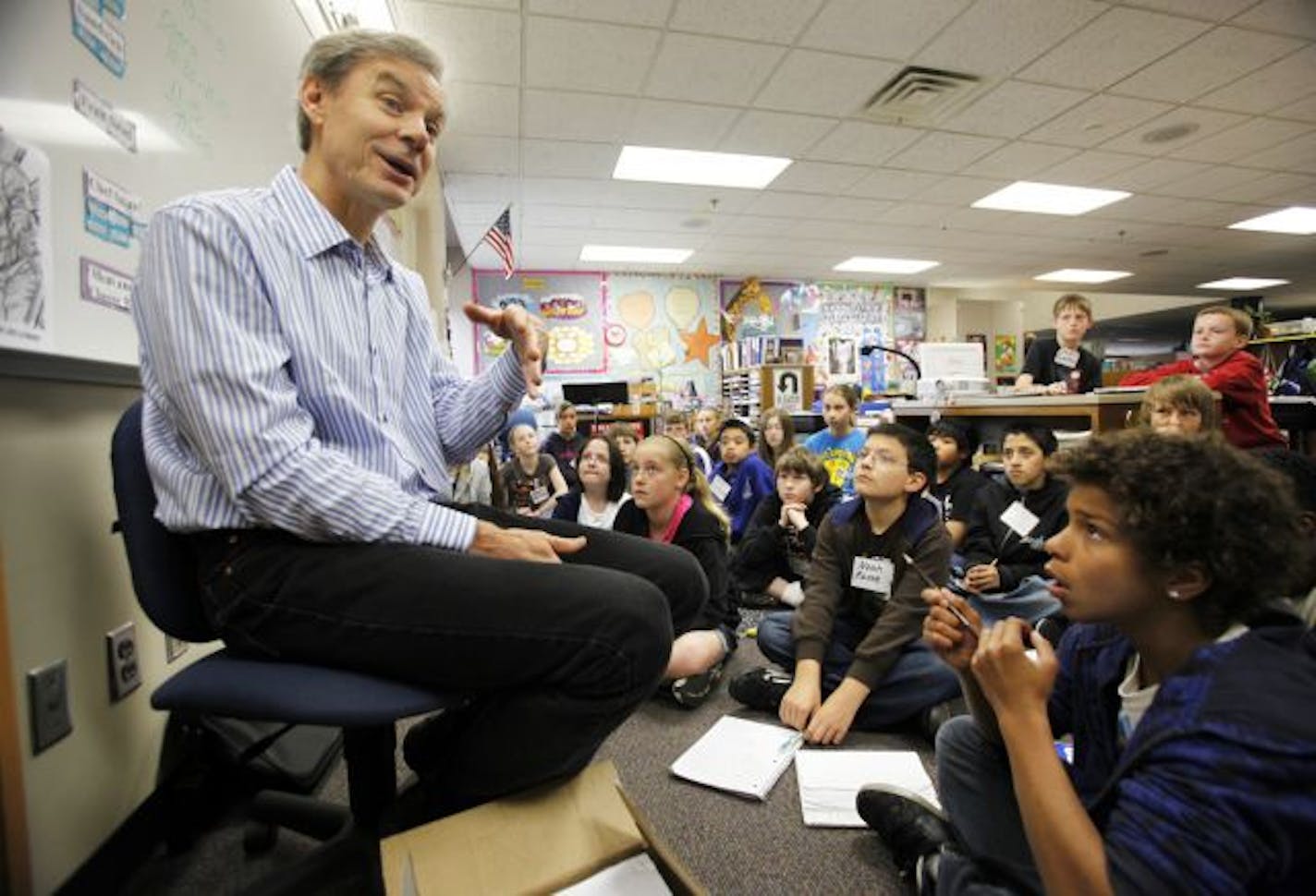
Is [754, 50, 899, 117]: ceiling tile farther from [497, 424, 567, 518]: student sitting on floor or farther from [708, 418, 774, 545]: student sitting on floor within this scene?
[497, 424, 567, 518]: student sitting on floor

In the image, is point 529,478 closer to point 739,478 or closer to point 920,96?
point 739,478

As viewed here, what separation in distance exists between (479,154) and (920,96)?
2.59 metres

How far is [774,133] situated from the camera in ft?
12.3

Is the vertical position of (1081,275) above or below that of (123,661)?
above

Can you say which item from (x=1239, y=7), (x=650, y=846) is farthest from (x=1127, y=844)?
(x=1239, y=7)

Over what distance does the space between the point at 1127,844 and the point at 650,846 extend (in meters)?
0.49

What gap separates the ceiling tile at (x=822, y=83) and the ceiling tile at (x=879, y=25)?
81mm

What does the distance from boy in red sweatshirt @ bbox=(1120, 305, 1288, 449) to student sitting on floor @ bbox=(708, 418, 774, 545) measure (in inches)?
70.6

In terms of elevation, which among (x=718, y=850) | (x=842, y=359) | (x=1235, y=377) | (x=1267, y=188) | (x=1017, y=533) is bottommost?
(x=718, y=850)

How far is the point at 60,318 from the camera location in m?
0.90

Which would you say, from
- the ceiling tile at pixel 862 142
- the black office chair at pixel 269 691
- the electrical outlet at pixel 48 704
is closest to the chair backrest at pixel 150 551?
the black office chair at pixel 269 691

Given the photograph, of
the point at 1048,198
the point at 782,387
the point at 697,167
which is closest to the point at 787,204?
the point at 697,167

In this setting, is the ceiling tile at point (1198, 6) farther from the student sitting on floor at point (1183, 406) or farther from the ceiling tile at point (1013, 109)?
the student sitting on floor at point (1183, 406)

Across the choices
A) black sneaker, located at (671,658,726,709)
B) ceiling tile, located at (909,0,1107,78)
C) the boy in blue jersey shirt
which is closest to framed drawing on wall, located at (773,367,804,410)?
the boy in blue jersey shirt
